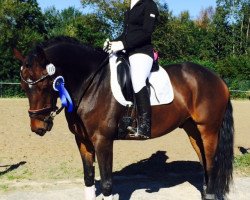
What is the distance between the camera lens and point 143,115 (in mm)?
4918

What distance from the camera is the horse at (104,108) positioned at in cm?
449

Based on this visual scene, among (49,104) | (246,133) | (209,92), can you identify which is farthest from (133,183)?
(246,133)

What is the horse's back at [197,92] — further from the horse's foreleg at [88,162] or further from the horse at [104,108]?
the horse's foreleg at [88,162]

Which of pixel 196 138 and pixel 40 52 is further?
pixel 196 138

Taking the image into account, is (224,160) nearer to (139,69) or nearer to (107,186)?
(107,186)

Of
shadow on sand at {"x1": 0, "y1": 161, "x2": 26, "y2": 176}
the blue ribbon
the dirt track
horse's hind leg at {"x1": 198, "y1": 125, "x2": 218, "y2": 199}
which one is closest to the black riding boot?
the blue ribbon

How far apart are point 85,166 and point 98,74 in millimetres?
1262

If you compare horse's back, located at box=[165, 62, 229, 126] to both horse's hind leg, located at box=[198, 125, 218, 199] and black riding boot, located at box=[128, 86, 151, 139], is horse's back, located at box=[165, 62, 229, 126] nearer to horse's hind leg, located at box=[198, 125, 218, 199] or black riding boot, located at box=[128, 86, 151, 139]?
horse's hind leg, located at box=[198, 125, 218, 199]

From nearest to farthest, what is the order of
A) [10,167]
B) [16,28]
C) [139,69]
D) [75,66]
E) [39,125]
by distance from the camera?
[39,125]
[75,66]
[139,69]
[10,167]
[16,28]

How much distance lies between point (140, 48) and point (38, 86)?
52.0 inches

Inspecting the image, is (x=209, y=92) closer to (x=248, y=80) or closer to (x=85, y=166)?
(x=85, y=166)

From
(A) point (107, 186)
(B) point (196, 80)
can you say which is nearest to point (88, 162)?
(A) point (107, 186)

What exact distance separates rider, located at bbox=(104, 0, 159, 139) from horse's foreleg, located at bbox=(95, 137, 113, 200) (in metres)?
0.35

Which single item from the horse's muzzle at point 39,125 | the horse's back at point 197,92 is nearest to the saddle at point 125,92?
the horse's back at point 197,92
